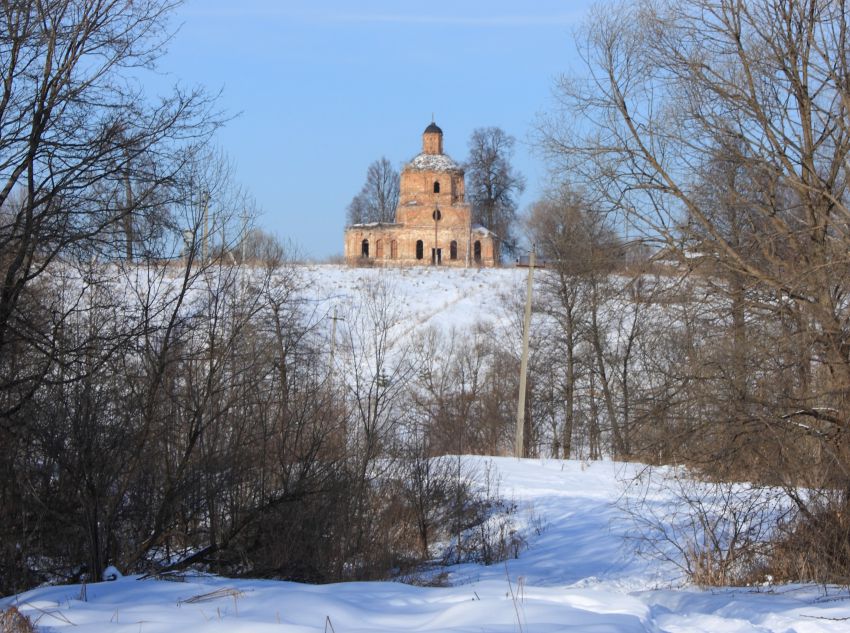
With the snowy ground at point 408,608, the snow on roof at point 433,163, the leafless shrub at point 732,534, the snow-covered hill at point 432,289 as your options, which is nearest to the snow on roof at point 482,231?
the snow on roof at point 433,163

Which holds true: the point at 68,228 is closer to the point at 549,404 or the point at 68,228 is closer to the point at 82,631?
the point at 82,631

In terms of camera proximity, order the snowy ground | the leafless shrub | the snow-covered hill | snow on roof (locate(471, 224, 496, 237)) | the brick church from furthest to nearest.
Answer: snow on roof (locate(471, 224, 496, 237)) < the brick church < the snow-covered hill < the leafless shrub < the snowy ground

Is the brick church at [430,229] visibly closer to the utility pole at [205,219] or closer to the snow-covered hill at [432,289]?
the snow-covered hill at [432,289]

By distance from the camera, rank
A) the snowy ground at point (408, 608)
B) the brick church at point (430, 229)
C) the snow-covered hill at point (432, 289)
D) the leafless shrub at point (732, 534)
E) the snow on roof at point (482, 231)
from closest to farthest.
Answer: the snowy ground at point (408, 608)
the leafless shrub at point (732, 534)
the snow-covered hill at point (432, 289)
the brick church at point (430, 229)
the snow on roof at point (482, 231)

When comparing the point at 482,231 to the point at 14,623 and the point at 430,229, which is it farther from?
the point at 14,623

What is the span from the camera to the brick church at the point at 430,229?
6450cm

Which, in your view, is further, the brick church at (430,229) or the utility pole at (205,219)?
the brick church at (430,229)

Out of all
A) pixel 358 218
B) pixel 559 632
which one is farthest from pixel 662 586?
pixel 358 218

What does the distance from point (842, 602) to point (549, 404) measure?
27028 millimetres

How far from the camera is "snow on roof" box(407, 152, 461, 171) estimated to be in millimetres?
65250

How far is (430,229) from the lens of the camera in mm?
64562

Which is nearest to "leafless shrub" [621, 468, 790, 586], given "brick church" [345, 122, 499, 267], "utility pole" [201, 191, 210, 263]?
"utility pole" [201, 191, 210, 263]

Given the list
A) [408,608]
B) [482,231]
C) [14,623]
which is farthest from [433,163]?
[14,623]

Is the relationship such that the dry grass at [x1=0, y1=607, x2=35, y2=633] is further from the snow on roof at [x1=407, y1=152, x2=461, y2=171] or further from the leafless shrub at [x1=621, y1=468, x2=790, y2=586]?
the snow on roof at [x1=407, y1=152, x2=461, y2=171]
